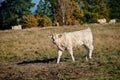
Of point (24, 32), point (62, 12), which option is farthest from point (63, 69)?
point (62, 12)

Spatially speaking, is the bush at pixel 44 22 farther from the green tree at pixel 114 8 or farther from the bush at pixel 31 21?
the green tree at pixel 114 8

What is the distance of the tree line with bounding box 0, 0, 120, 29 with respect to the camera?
6794 cm

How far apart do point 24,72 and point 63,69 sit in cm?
205

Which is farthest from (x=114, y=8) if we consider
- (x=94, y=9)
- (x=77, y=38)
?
(x=77, y=38)

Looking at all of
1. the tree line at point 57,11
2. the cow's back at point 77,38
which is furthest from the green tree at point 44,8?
the cow's back at point 77,38

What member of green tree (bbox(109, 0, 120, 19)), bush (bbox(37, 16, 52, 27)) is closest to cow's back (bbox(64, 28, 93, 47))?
bush (bbox(37, 16, 52, 27))

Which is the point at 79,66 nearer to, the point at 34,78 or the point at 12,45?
the point at 34,78

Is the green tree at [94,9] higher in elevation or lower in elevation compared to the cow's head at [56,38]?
lower

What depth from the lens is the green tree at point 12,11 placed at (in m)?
75.4

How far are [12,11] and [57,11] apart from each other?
16450mm

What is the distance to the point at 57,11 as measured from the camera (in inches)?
2704

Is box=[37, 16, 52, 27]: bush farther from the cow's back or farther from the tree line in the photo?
the cow's back

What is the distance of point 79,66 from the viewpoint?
52.7 ft

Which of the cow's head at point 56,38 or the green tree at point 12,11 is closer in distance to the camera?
the cow's head at point 56,38
